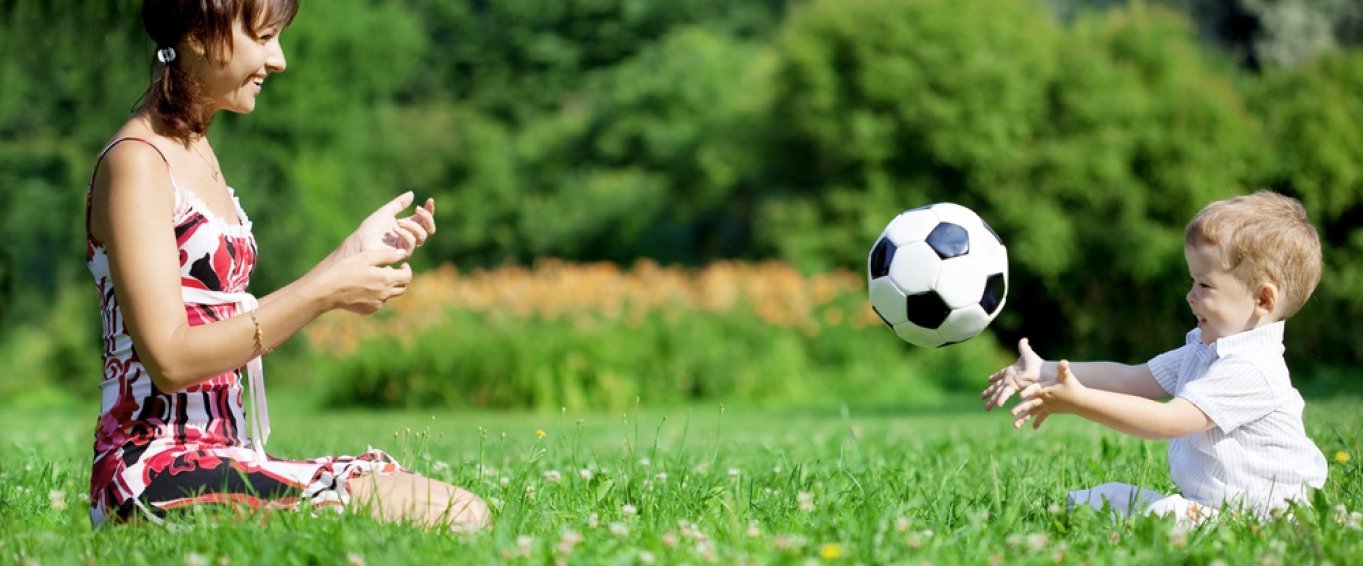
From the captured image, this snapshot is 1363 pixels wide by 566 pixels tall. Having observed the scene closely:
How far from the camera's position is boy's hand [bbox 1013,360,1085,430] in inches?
114

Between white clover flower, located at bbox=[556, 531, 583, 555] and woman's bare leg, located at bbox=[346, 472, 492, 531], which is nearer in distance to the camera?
white clover flower, located at bbox=[556, 531, 583, 555]

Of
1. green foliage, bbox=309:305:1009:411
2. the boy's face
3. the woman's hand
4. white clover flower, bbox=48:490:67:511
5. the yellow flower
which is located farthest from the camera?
green foliage, bbox=309:305:1009:411

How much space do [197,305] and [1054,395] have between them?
1844mm

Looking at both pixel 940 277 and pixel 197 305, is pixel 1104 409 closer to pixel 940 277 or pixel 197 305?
pixel 940 277

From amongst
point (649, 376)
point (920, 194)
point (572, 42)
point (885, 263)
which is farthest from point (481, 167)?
point (885, 263)

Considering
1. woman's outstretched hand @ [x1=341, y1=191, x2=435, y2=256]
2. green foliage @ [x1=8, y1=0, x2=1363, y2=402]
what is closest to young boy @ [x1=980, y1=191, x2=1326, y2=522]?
woman's outstretched hand @ [x1=341, y1=191, x2=435, y2=256]

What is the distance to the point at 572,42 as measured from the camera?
2467 centimetres

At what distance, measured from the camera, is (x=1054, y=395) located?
9.55ft

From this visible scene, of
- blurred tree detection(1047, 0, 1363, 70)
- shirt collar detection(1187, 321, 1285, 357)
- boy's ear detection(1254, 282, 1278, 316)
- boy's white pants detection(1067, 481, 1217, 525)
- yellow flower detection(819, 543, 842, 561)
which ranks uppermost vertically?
blurred tree detection(1047, 0, 1363, 70)

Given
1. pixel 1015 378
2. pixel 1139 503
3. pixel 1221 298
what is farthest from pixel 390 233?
pixel 1221 298

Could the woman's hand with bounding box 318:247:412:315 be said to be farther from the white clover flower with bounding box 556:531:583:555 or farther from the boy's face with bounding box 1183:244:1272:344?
the boy's face with bounding box 1183:244:1272:344

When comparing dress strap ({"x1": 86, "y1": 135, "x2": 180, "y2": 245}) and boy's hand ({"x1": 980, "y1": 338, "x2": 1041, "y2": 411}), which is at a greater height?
dress strap ({"x1": 86, "y1": 135, "x2": 180, "y2": 245})

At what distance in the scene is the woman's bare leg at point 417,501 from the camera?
2.87m

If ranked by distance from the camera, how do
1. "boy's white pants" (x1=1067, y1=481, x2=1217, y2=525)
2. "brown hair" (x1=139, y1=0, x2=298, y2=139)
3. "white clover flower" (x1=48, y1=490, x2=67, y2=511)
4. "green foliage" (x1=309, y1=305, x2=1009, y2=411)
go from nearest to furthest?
A: "brown hair" (x1=139, y1=0, x2=298, y2=139), "boy's white pants" (x1=1067, y1=481, x2=1217, y2=525), "white clover flower" (x1=48, y1=490, x2=67, y2=511), "green foliage" (x1=309, y1=305, x2=1009, y2=411)
